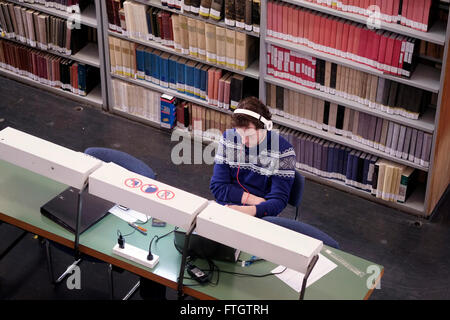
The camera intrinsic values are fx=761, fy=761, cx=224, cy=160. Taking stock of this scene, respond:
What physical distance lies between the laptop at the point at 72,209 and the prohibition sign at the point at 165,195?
0.67 m

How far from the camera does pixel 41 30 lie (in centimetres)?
634

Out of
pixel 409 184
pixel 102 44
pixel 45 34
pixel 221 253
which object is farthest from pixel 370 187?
pixel 45 34

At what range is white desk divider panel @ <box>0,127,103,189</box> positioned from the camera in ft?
12.4

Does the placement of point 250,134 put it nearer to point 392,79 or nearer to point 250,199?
point 250,199

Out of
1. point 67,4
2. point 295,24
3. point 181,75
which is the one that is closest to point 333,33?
point 295,24

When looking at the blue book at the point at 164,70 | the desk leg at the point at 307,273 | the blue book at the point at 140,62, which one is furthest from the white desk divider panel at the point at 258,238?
the blue book at the point at 140,62

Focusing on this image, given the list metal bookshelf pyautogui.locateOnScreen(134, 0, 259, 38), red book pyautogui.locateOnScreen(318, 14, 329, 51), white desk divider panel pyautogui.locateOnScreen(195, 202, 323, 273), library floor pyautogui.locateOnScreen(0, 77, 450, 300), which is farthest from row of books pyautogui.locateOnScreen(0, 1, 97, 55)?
white desk divider panel pyautogui.locateOnScreen(195, 202, 323, 273)

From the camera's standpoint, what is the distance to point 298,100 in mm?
5527

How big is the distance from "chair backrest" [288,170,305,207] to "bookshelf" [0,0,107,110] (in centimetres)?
238

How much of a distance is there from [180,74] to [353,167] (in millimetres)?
1518

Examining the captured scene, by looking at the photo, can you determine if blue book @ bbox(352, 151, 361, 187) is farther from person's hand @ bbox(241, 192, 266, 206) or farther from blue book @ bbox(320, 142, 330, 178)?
person's hand @ bbox(241, 192, 266, 206)

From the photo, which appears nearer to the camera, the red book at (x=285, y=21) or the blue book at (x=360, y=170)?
the red book at (x=285, y=21)

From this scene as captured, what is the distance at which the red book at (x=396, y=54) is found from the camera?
16.0 ft

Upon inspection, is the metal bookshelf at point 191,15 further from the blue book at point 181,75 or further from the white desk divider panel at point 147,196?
the white desk divider panel at point 147,196
